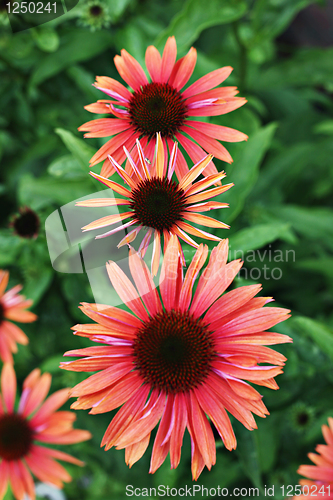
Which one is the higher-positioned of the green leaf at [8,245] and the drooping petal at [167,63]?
the drooping petal at [167,63]

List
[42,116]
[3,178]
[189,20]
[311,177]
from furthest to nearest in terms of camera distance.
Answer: [311,177]
[3,178]
[42,116]
[189,20]

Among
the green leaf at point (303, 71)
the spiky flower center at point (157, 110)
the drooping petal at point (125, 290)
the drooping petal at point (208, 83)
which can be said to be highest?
the green leaf at point (303, 71)

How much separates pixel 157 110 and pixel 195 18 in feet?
1.58

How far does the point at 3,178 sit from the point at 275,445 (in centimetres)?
94

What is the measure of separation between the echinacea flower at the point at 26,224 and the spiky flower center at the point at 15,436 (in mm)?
349

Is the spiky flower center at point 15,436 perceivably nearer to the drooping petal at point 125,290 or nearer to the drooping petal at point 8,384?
the drooping petal at point 8,384

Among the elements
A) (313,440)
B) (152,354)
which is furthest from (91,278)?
(313,440)

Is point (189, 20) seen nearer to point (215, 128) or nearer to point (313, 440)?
point (215, 128)

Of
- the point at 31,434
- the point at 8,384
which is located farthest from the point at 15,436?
the point at 8,384

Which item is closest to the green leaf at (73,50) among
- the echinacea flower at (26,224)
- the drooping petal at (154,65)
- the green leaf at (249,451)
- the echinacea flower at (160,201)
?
the echinacea flower at (26,224)

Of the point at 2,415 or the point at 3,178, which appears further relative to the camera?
the point at 3,178

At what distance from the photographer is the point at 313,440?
766mm

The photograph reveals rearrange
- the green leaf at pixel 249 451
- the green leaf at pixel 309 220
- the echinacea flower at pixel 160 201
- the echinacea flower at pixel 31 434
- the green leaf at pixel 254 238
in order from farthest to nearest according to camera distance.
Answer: the green leaf at pixel 309 220
the echinacea flower at pixel 31 434
the green leaf at pixel 254 238
the green leaf at pixel 249 451
the echinacea flower at pixel 160 201

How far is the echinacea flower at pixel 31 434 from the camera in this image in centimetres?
64
